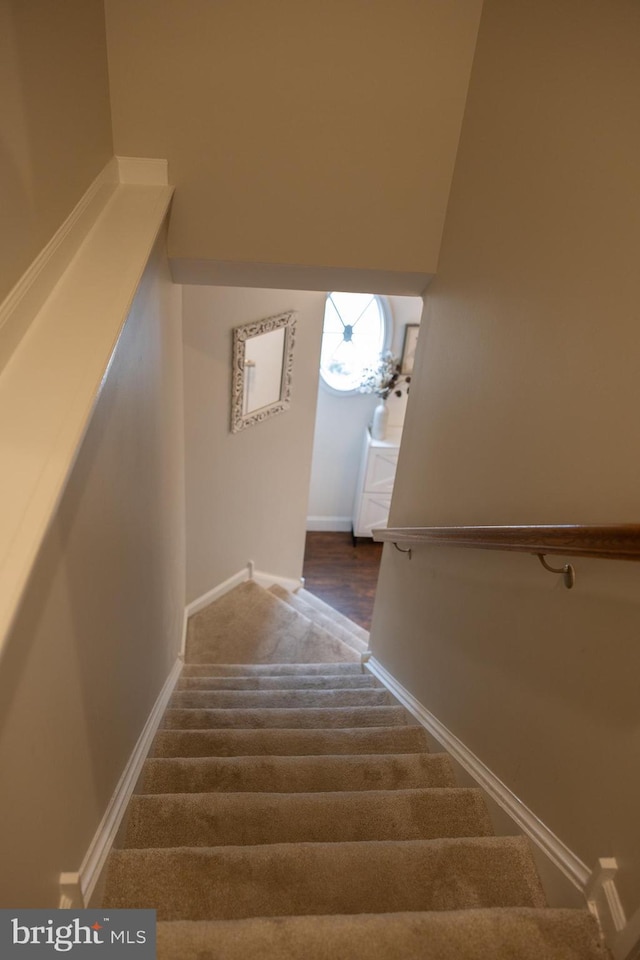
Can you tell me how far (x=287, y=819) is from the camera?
1.49m

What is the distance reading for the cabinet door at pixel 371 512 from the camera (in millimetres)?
6273

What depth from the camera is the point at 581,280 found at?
1295 mm

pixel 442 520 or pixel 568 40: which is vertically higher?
pixel 568 40

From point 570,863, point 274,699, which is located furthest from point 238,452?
point 570,863

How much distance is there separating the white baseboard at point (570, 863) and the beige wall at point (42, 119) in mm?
1728

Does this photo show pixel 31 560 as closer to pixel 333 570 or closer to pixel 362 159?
pixel 362 159

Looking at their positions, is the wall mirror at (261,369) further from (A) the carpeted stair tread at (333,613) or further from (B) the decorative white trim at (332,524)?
(B) the decorative white trim at (332,524)

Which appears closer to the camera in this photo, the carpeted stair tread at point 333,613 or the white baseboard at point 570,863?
the white baseboard at point 570,863

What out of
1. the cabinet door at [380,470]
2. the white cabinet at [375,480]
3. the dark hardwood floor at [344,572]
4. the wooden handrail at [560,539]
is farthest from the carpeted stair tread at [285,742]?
the cabinet door at [380,470]

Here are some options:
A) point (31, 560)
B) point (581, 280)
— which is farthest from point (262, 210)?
point (31, 560)

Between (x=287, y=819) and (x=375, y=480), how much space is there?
4821 millimetres

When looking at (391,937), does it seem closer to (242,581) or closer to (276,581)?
(242,581)

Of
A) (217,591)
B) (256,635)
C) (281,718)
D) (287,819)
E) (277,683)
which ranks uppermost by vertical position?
(287,819)

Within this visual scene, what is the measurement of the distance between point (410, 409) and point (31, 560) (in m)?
2.26
